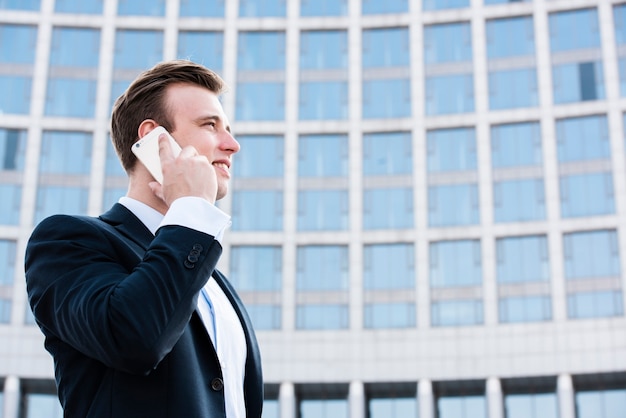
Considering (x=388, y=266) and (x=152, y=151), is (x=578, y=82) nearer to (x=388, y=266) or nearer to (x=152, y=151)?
(x=388, y=266)

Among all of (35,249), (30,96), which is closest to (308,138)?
(30,96)

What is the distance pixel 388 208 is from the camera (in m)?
46.7

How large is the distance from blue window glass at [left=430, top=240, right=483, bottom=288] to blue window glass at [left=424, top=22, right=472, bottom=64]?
931cm

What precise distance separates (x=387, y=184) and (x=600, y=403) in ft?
45.0

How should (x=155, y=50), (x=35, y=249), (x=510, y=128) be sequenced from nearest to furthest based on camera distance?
(x=35, y=249), (x=510, y=128), (x=155, y=50)

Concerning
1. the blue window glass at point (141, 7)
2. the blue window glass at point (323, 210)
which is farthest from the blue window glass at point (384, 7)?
the blue window glass at point (141, 7)

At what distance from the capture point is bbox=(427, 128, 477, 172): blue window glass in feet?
154

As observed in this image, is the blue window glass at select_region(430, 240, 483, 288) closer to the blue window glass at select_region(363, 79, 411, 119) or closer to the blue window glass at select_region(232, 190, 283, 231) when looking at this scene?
the blue window glass at select_region(363, 79, 411, 119)

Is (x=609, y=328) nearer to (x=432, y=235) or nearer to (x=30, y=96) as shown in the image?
(x=432, y=235)

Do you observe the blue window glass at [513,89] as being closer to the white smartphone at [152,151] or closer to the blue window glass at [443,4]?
the blue window glass at [443,4]

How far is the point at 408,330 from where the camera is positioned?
45031 mm

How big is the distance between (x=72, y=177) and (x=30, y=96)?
4601 millimetres

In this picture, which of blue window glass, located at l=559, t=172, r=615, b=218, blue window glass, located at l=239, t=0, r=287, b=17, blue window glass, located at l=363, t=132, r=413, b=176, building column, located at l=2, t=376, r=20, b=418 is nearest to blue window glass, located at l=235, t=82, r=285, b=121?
blue window glass, located at l=239, t=0, r=287, b=17

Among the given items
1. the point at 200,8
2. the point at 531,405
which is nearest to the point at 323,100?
the point at 200,8
